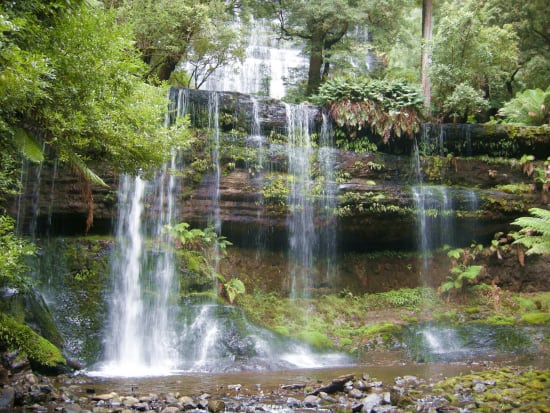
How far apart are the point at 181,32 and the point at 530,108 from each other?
10930mm

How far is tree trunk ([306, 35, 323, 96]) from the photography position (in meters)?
18.7

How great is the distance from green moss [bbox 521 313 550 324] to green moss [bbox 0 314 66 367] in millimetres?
10877

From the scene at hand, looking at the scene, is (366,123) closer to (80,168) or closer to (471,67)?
(471,67)

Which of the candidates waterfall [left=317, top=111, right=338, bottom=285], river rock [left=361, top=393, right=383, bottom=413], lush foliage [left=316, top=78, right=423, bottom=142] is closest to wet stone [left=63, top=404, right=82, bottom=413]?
river rock [left=361, top=393, right=383, bottom=413]

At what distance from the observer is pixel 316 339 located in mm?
11992

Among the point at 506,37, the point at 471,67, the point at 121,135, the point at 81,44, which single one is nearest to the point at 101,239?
the point at 121,135

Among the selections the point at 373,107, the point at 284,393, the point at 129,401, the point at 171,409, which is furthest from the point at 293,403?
the point at 373,107

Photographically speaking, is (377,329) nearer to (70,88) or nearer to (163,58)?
→ (70,88)

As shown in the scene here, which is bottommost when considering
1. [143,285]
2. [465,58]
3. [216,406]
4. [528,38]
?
[216,406]

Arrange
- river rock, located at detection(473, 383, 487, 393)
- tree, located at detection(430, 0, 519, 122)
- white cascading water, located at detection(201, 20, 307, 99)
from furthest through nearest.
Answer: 1. white cascading water, located at detection(201, 20, 307, 99)
2. tree, located at detection(430, 0, 519, 122)
3. river rock, located at detection(473, 383, 487, 393)

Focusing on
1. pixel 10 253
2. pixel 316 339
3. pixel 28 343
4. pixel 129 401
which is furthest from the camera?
pixel 316 339

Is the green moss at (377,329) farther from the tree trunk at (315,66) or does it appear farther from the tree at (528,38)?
the tree at (528,38)

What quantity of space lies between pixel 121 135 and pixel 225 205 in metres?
5.87

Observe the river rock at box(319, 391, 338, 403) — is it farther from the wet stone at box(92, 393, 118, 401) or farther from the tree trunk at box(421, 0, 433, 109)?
the tree trunk at box(421, 0, 433, 109)
